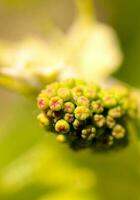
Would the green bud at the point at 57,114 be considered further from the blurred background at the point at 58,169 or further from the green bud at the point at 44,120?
the blurred background at the point at 58,169

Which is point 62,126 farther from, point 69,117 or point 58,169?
point 58,169

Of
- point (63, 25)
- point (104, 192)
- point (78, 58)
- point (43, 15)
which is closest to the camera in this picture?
point (104, 192)

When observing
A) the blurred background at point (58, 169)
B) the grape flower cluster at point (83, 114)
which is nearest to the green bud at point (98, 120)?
the grape flower cluster at point (83, 114)

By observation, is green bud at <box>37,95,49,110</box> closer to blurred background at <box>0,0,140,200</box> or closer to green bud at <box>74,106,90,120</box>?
green bud at <box>74,106,90,120</box>

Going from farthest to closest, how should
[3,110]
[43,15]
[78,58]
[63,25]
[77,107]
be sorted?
1. [63,25]
2. [3,110]
3. [43,15]
4. [78,58]
5. [77,107]

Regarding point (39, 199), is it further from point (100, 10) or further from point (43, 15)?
point (100, 10)

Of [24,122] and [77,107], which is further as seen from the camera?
[24,122]

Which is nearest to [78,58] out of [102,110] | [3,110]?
[102,110]

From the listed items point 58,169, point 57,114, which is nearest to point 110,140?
point 57,114
